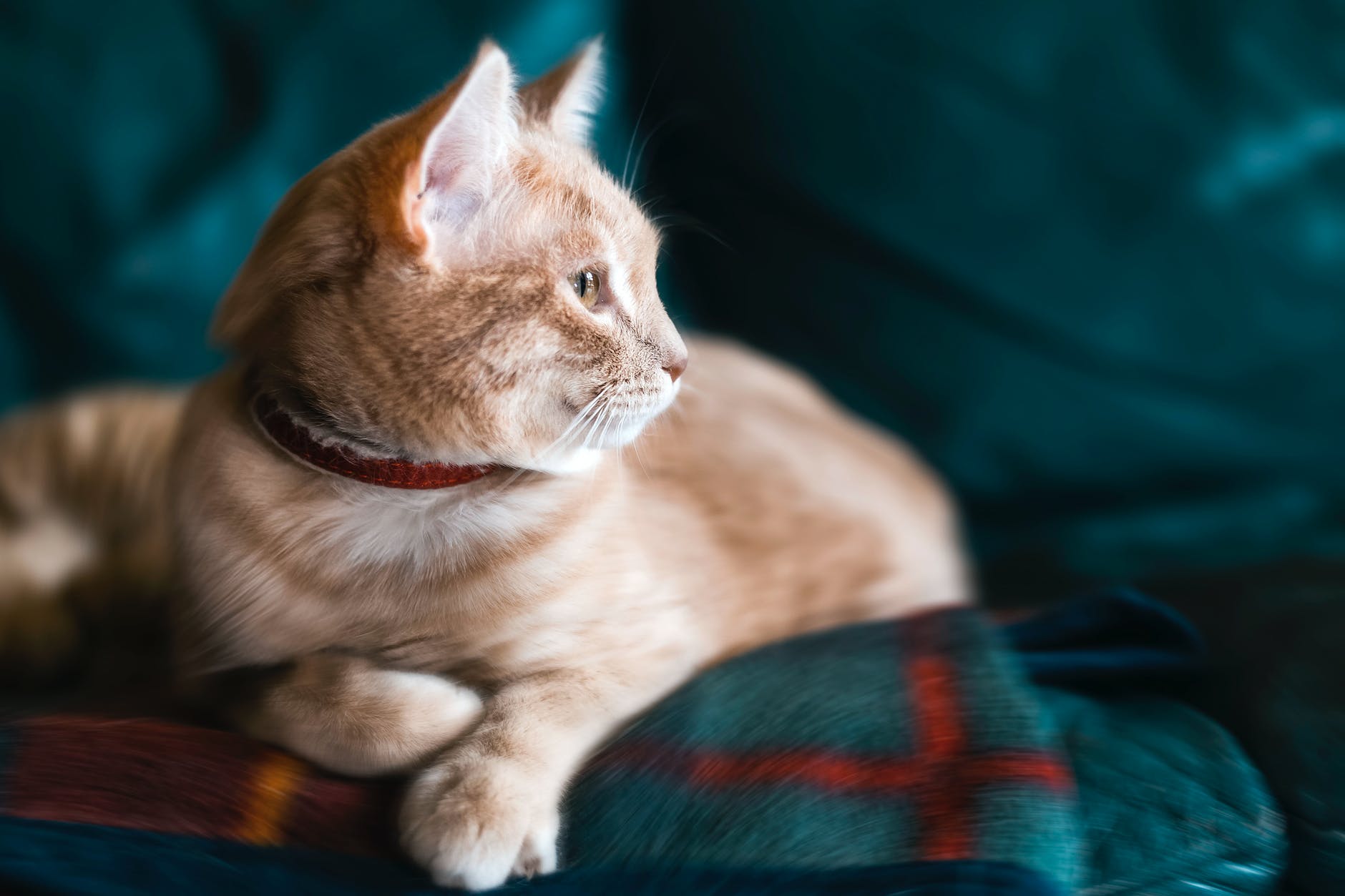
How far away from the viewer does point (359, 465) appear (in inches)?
33.3

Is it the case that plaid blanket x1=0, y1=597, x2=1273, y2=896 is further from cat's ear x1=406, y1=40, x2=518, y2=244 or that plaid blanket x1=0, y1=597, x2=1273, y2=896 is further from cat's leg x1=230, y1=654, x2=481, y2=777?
cat's ear x1=406, y1=40, x2=518, y2=244

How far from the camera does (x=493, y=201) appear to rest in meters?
0.84

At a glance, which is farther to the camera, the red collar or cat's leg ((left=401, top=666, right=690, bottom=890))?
the red collar

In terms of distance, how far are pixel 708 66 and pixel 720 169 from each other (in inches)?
6.4

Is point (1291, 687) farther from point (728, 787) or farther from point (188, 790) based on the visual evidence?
A: point (188, 790)

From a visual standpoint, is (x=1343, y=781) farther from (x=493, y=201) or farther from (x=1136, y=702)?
(x=493, y=201)

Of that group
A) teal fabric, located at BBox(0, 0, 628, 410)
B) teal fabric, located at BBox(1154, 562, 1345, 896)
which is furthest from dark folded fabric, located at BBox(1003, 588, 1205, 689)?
teal fabric, located at BBox(0, 0, 628, 410)

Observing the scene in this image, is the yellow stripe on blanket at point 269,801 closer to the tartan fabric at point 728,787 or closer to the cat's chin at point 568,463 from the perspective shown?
the tartan fabric at point 728,787

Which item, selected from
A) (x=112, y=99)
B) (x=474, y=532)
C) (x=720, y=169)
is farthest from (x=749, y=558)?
(x=112, y=99)

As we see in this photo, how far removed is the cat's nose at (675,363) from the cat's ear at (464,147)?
218 mm

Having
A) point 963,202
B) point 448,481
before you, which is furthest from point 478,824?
point 963,202

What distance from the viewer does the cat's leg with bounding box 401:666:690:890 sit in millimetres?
719

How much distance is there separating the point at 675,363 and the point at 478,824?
1.43ft

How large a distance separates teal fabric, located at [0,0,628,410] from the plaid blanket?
90cm
